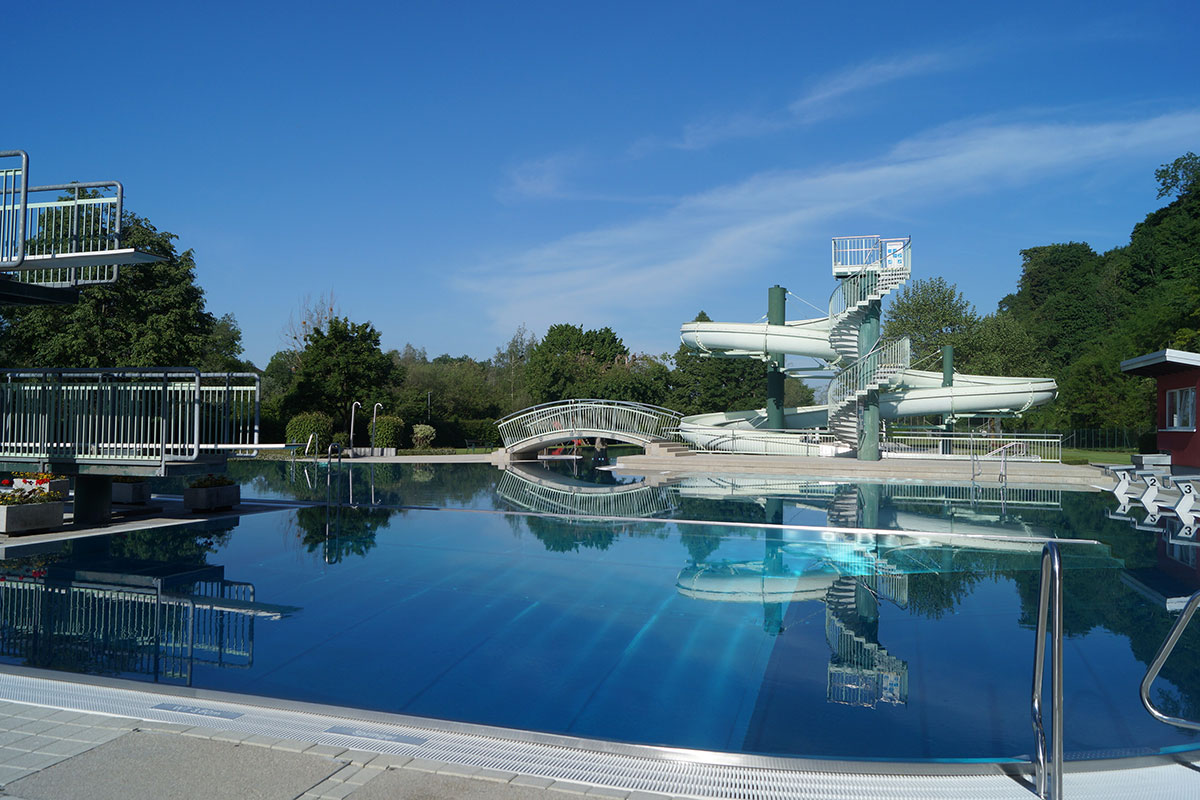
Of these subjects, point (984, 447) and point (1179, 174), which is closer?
point (984, 447)

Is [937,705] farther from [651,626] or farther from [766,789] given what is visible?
[651,626]

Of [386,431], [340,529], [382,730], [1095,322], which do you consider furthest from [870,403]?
[1095,322]

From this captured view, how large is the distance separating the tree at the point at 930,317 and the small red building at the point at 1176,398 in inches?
1127

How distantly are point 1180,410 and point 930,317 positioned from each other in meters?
32.4

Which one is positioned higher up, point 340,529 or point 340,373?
point 340,373

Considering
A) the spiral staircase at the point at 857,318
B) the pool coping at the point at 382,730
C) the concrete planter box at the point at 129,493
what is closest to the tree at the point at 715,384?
the spiral staircase at the point at 857,318

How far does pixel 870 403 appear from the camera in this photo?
82.2 ft

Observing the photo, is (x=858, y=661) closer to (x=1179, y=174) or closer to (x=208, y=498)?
(x=208, y=498)

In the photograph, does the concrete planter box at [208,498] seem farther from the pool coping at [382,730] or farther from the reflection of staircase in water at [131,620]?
the pool coping at [382,730]

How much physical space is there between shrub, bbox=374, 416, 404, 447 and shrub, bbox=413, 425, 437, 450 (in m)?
2.23

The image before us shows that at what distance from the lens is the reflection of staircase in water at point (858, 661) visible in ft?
16.9

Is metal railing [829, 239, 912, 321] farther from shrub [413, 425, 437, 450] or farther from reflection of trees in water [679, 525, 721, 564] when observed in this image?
shrub [413, 425, 437, 450]

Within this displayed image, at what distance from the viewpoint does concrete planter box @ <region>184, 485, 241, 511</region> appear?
528 inches

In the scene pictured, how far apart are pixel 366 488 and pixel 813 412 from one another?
1813 centimetres
